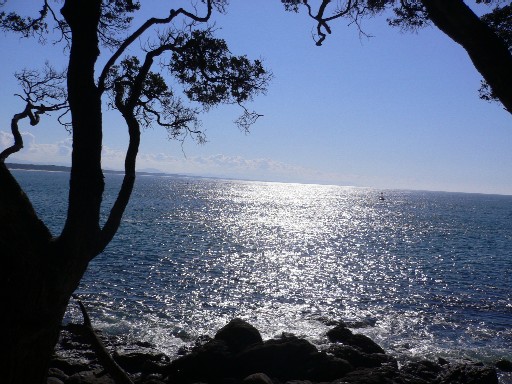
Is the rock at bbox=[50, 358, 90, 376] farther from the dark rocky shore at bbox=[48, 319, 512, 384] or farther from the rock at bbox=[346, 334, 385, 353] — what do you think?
the rock at bbox=[346, 334, 385, 353]

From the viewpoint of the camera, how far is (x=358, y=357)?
55.6 ft

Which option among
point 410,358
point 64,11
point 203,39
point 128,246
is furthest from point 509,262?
point 64,11

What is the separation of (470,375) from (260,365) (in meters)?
6.85

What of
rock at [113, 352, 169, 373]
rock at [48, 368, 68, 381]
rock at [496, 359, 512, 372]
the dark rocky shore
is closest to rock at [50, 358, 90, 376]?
the dark rocky shore

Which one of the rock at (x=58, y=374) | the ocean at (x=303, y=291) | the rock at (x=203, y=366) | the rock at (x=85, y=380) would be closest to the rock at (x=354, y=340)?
the ocean at (x=303, y=291)

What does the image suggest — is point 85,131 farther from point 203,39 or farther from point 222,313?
point 222,313

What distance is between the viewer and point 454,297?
102 feet

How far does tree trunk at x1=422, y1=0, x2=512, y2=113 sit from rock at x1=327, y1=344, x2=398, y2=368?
1452 centimetres

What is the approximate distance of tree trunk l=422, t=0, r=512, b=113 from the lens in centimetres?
388

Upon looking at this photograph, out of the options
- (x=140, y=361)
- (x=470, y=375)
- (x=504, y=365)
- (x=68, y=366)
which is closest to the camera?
(x=68, y=366)

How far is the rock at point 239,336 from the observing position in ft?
54.8

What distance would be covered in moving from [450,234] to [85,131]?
3155 inches

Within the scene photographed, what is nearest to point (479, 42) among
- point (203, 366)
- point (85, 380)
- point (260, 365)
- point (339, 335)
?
point (85, 380)

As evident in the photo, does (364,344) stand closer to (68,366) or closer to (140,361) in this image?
(140,361)
